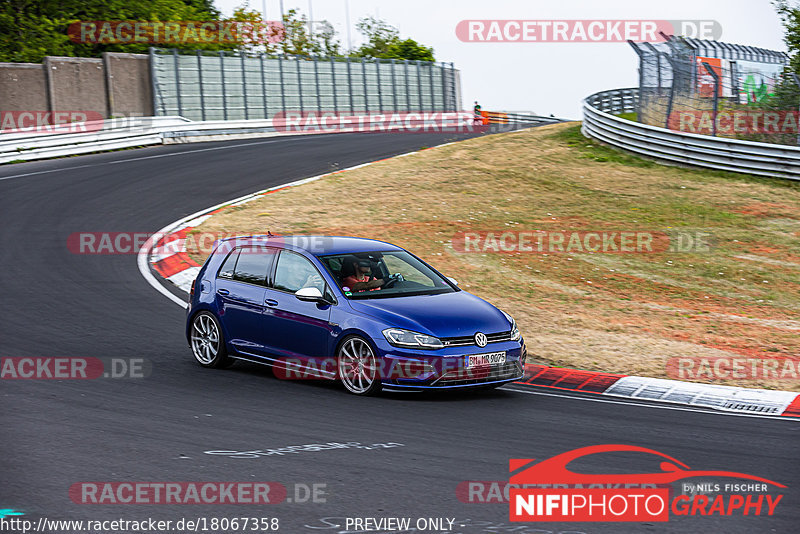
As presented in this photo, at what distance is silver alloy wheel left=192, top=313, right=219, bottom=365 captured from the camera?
420 inches

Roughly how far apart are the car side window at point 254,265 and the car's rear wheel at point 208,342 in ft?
2.03

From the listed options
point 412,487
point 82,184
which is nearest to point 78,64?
point 82,184

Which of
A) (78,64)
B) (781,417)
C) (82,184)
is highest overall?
(78,64)

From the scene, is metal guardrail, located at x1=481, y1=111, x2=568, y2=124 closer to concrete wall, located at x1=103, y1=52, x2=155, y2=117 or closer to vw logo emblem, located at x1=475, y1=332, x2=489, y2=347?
concrete wall, located at x1=103, y1=52, x2=155, y2=117

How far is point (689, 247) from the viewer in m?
18.5

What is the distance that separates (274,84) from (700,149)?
2424 centimetres

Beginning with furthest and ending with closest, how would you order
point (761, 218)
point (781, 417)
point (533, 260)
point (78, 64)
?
1. point (78, 64)
2. point (761, 218)
3. point (533, 260)
4. point (781, 417)

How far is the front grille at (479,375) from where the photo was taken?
905 centimetres

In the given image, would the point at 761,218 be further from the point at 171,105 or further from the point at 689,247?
the point at 171,105

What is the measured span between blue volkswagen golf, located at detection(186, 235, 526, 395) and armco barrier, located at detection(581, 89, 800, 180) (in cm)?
1733

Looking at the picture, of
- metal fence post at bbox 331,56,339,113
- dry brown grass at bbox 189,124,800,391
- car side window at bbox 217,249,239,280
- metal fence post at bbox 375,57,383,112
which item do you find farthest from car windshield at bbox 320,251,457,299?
metal fence post at bbox 375,57,383,112

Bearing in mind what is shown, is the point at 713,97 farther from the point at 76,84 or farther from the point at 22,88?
the point at 22,88

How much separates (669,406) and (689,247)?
32.5 feet

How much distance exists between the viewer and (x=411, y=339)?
900 cm
